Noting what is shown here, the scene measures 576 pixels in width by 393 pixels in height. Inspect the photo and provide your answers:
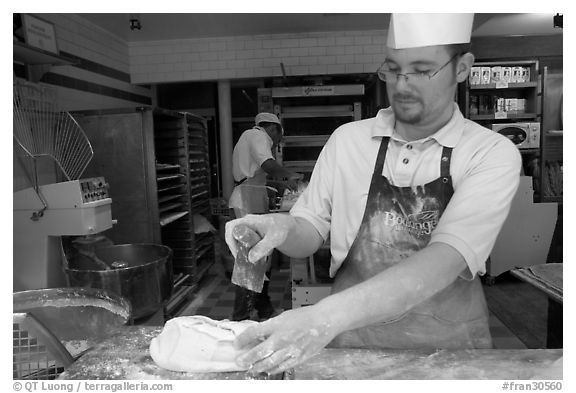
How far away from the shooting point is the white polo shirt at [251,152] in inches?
147

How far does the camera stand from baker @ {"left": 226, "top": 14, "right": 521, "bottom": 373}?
35.1 inches

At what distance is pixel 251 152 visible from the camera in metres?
3.77

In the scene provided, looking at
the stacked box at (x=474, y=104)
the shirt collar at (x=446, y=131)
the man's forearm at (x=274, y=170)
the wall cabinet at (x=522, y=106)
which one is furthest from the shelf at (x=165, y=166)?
the stacked box at (x=474, y=104)

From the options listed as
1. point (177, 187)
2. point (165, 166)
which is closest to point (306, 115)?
point (177, 187)

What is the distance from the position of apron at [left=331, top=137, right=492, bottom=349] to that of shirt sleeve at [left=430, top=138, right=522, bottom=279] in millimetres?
111

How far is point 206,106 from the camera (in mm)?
6551

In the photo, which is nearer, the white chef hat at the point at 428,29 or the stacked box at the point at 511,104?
the white chef hat at the point at 428,29

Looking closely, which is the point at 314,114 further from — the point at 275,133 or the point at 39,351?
the point at 39,351

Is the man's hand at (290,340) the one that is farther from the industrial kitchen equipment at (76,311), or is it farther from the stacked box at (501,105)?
the stacked box at (501,105)

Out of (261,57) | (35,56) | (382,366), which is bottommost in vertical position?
(382,366)

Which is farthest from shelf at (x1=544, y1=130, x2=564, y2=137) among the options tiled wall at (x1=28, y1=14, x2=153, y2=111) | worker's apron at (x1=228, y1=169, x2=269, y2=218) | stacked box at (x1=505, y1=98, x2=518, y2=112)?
tiled wall at (x1=28, y1=14, x2=153, y2=111)

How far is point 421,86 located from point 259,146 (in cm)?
265

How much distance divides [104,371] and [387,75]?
1.06m

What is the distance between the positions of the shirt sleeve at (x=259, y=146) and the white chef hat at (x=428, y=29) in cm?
263
